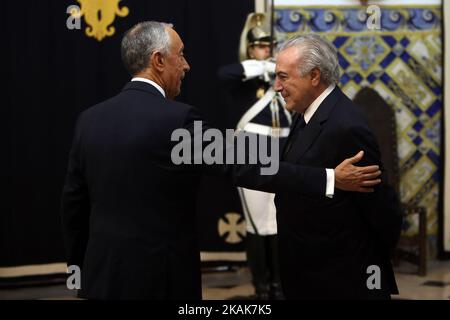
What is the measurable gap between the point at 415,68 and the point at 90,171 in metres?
4.07

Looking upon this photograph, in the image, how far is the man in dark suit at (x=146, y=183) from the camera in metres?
1.96

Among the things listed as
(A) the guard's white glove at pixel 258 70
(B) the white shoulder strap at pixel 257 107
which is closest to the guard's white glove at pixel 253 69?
(A) the guard's white glove at pixel 258 70

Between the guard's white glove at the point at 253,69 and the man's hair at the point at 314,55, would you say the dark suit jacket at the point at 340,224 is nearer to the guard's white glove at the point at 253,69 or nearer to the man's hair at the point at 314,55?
the man's hair at the point at 314,55

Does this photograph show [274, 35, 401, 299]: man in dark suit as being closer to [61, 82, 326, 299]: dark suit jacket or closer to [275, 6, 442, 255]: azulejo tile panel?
[61, 82, 326, 299]: dark suit jacket

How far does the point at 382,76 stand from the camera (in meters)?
5.45

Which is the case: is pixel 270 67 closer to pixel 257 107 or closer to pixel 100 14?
pixel 257 107

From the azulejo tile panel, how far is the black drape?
1.15m

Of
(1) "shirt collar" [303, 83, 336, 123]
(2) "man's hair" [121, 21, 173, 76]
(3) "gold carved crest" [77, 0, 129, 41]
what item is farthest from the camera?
(3) "gold carved crest" [77, 0, 129, 41]

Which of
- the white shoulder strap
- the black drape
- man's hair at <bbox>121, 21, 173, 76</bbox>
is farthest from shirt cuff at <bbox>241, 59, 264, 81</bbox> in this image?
man's hair at <bbox>121, 21, 173, 76</bbox>

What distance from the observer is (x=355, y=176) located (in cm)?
196

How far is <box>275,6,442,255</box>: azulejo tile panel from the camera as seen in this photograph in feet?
17.7

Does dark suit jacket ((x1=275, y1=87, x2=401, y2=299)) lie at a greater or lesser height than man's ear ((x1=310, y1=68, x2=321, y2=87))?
lesser

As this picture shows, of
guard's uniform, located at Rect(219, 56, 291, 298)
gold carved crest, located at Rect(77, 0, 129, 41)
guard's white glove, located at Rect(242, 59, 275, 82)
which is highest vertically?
gold carved crest, located at Rect(77, 0, 129, 41)
